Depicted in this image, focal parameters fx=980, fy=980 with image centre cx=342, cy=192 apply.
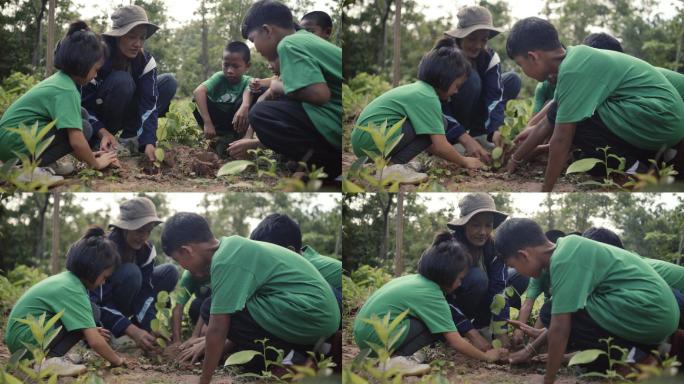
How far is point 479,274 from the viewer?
18.0 ft

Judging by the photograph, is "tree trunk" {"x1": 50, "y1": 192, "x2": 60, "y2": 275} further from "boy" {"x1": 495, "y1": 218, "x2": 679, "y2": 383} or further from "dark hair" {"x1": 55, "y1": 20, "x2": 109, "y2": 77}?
"boy" {"x1": 495, "y1": 218, "x2": 679, "y2": 383}

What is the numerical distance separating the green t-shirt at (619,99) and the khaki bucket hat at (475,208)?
0.59 m

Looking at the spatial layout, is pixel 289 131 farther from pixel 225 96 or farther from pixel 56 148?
pixel 56 148

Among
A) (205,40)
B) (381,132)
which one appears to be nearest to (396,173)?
(381,132)

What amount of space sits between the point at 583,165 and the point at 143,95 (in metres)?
2.49

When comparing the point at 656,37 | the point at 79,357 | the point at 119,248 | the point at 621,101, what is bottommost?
the point at 79,357

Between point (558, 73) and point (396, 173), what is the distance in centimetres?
104

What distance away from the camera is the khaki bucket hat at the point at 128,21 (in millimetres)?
5508

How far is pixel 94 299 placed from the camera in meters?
5.52

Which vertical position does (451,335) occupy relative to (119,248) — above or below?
below

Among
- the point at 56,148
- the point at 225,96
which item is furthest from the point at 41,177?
the point at 225,96

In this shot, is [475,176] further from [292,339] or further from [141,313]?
[141,313]

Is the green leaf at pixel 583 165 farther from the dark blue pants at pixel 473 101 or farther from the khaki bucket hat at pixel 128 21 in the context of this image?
the khaki bucket hat at pixel 128 21

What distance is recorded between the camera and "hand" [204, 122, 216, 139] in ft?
18.3
